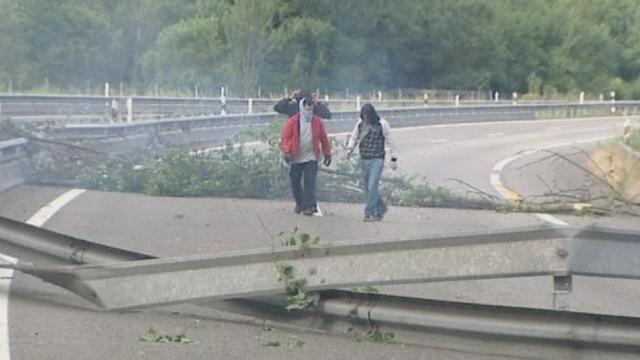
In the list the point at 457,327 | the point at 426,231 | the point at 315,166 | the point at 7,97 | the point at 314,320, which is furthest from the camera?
the point at 7,97

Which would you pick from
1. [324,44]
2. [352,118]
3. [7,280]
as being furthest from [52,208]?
[324,44]

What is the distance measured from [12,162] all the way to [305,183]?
18.3 feet

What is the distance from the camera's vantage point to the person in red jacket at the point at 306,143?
661 inches

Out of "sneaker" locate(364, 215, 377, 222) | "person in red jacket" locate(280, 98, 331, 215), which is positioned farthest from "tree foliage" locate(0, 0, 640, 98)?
"sneaker" locate(364, 215, 377, 222)

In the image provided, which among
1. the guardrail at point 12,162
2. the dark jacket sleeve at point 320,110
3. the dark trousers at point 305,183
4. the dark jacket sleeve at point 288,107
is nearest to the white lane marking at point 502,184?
the dark trousers at point 305,183

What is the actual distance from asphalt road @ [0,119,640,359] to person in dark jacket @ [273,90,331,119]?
140 cm

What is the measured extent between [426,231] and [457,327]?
25.8 ft

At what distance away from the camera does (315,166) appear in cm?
1703

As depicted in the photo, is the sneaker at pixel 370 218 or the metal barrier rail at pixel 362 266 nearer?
the metal barrier rail at pixel 362 266

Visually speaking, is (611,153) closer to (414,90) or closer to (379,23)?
(379,23)

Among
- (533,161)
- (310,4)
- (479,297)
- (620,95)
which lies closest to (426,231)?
(479,297)

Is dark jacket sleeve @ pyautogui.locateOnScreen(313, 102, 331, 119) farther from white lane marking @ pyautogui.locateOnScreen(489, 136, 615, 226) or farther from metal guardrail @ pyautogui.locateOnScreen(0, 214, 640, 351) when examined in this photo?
metal guardrail @ pyautogui.locateOnScreen(0, 214, 640, 351)

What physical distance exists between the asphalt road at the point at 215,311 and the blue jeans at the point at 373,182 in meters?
0.20

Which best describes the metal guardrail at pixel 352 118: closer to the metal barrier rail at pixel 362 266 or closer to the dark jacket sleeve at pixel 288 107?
the dark jacket sleeve at pixel 288 107
